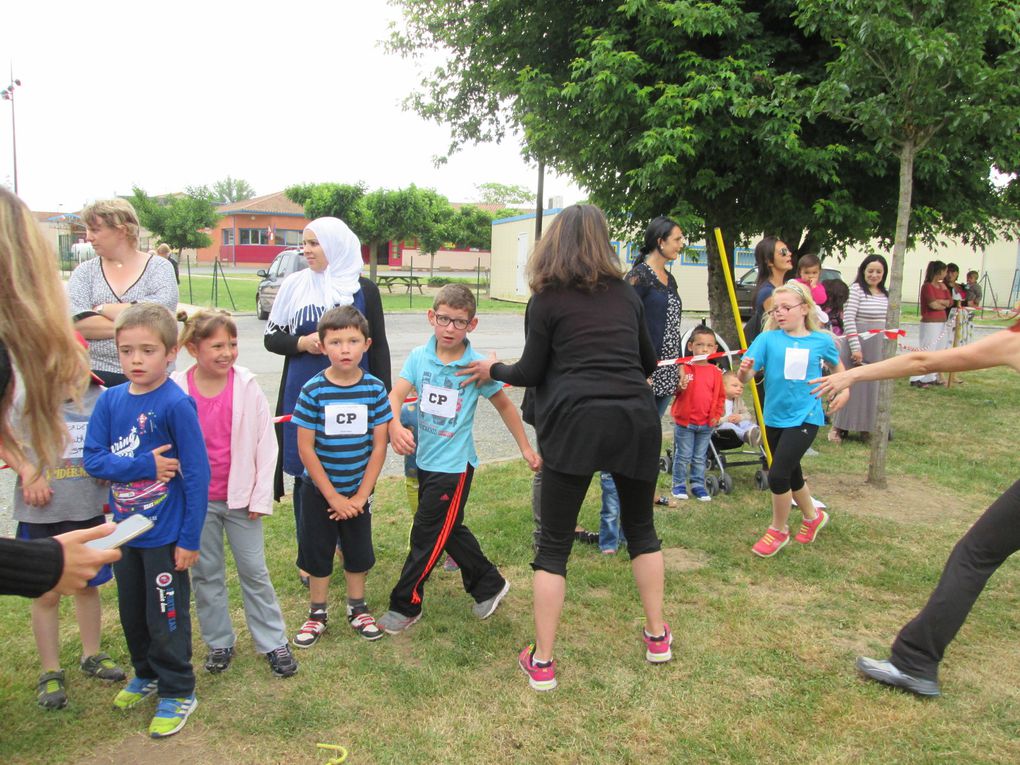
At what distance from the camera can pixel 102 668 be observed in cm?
328

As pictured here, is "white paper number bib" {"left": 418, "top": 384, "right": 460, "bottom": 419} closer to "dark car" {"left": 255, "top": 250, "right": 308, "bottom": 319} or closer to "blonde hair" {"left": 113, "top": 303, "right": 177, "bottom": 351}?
"blonde hair" {"left": 113, "top": 303, "right": 177, "bottom": 351}

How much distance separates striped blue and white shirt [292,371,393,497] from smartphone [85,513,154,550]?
136cm

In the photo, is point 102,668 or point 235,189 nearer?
point 102,668

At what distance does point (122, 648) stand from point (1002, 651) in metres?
4.22

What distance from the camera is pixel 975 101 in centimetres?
575

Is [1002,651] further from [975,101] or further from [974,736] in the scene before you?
[975,101]

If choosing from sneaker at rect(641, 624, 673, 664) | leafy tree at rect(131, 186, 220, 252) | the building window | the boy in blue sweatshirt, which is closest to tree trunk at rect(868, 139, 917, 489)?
sneaker at rect(641, 624, 673, 664)

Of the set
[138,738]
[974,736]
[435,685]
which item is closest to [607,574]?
[435,685]

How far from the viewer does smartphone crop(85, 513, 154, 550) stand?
1997 millimetres

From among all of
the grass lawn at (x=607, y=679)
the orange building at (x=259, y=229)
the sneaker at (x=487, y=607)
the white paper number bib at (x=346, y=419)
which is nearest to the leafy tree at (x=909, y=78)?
the grass lawn at (x=607, y=679)

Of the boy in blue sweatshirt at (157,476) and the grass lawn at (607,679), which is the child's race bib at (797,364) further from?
the boy in blue sweatshirt at (157,476)

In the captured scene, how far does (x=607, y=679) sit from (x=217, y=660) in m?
1.74

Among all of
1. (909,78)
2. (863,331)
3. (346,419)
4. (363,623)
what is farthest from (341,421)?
(863,331)

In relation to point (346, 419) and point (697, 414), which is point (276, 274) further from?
point (346, 419)
